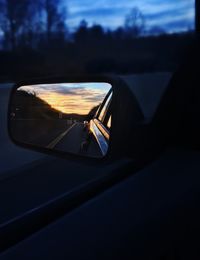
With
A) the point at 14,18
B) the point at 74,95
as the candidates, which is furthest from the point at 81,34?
the point at 74,95

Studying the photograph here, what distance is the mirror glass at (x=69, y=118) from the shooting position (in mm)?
Result: 2564

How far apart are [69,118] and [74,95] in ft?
0.89

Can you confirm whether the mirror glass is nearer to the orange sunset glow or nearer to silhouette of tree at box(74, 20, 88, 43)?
the orange sunset glow

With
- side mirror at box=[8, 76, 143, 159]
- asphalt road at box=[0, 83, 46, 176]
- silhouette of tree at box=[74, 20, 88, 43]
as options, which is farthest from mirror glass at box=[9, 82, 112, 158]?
silhouette of tree at box=[74, 20, 88, 43]

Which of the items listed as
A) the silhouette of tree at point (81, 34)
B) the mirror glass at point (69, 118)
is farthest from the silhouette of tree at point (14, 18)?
the mirror glass at point (69, 118)

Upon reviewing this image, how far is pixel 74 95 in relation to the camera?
2816 mm

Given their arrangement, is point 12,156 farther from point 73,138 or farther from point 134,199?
point 134,199

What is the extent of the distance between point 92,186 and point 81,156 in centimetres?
16

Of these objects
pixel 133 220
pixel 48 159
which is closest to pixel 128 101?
pixel 133 220

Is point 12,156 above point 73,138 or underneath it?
underneath

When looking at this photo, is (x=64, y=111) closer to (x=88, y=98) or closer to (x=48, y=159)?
(x=88, y=98)

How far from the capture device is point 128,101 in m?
2.57

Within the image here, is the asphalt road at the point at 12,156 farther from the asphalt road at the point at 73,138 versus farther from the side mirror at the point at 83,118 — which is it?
the asphalt road at the point at 73,138

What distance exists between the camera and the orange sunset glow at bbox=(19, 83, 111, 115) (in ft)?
8.64
